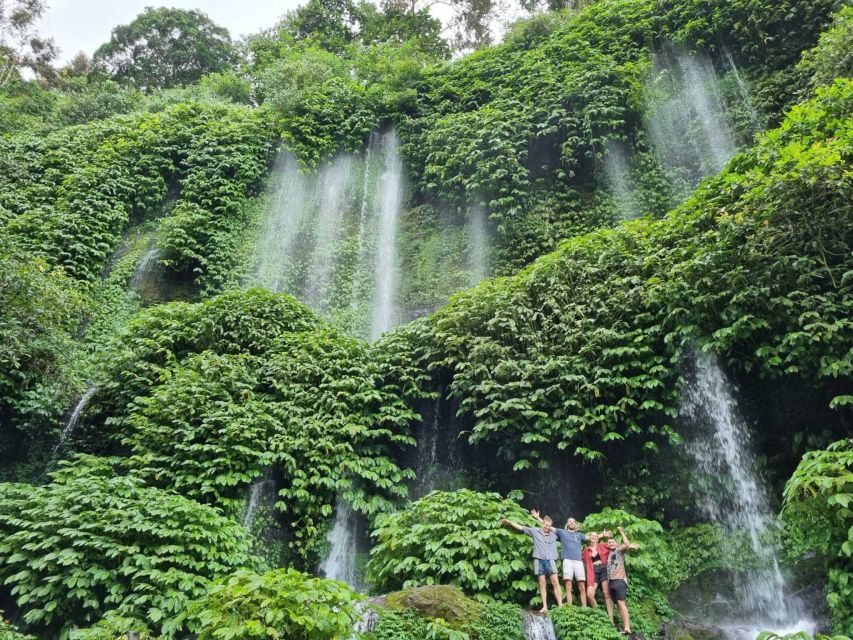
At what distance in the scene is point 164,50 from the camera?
28.2 meters

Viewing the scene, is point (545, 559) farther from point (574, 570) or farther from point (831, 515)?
point (831, 515)

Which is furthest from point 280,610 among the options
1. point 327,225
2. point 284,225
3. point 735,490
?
point 284,225

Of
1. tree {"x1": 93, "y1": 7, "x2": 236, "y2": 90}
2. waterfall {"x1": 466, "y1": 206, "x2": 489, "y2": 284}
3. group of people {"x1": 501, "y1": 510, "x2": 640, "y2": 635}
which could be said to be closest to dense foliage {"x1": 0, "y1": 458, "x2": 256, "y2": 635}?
group of people {"x1": 501, "y1": 510, "x2": 640, "y2": 635}

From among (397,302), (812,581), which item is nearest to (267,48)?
(397,302)

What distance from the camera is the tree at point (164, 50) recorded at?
91.2 ft

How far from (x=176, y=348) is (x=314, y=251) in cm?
545

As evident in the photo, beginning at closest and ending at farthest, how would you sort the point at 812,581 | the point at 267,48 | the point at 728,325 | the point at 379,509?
the point at 812,581, the point at 728,325, the point at 379,509, the point at 267,48

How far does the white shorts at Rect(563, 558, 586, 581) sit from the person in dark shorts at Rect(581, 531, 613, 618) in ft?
0.41

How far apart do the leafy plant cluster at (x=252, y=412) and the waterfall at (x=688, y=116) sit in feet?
30.5

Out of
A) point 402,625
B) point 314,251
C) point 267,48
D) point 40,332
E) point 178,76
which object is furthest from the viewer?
point 178,76

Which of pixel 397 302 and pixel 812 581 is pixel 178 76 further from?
pixel 812 581

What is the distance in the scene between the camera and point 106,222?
1433 cm

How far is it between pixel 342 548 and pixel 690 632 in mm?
4880

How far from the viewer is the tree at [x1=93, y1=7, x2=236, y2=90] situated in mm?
27812
